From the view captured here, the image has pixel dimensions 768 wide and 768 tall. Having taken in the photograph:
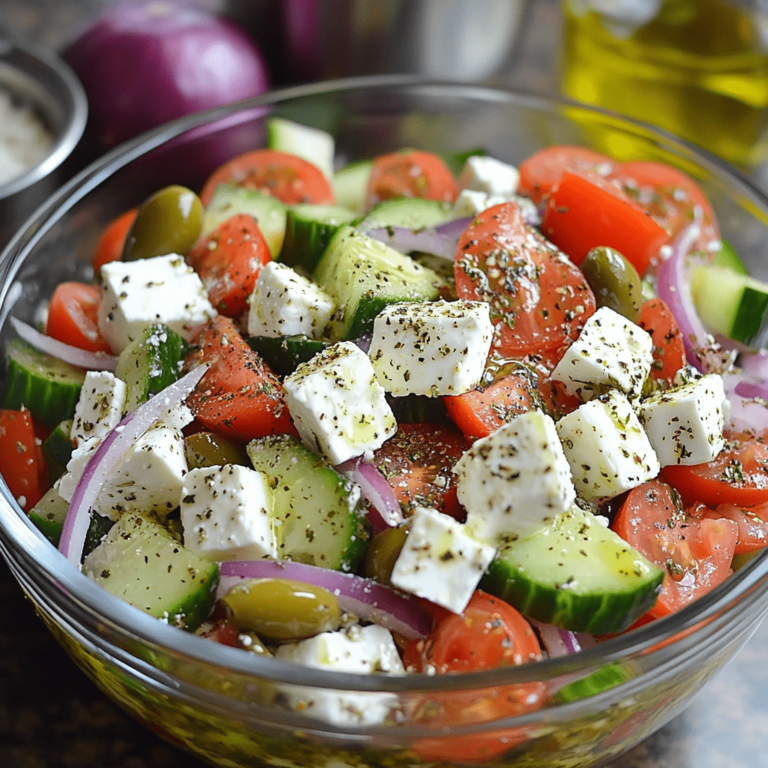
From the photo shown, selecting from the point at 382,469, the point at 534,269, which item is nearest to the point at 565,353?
the point at 534,269

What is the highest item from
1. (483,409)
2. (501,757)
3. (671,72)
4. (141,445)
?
(671,72)

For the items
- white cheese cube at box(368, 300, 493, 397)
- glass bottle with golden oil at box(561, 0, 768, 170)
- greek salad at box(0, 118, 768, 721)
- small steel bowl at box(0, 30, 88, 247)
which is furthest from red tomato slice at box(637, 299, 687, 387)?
small steel bowl at box(0, 30, 88, 247)

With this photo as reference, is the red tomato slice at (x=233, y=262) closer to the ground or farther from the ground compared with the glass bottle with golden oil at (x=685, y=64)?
closer to the ground

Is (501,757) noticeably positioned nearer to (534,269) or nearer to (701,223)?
(534,269)

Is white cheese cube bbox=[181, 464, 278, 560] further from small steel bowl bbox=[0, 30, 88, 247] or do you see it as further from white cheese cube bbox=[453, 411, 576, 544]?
small steel bowl bbox=[0, 30, 88, 247]

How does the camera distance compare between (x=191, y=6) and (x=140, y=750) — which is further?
(x=191, y=6)

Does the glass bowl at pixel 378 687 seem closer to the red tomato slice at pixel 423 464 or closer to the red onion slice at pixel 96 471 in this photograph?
the red onion slice at pixel 96 471

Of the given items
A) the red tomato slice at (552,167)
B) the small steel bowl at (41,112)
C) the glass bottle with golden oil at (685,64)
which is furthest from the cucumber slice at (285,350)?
the glass bottle with golden oil at (685,64)
